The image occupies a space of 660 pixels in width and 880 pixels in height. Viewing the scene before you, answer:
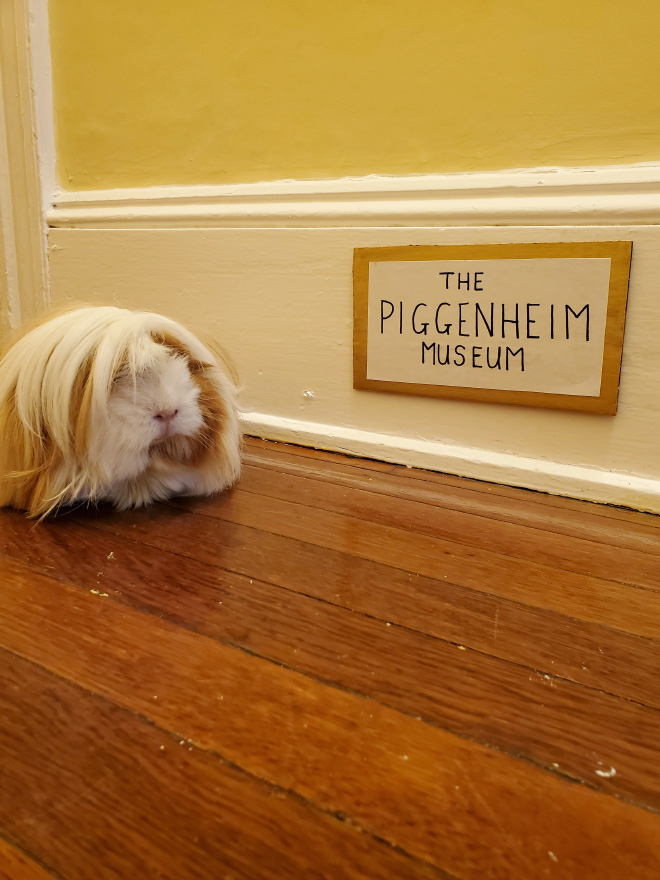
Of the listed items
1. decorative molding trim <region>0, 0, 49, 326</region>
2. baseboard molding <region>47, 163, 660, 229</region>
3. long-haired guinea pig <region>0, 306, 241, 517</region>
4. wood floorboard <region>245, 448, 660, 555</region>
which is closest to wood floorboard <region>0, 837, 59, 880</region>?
long-haired guinea pig <region>0, 306, 241, 517</region>

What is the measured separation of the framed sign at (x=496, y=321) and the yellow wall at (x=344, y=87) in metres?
0.17

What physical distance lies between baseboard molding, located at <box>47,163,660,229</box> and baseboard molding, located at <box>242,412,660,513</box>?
0.41 metres

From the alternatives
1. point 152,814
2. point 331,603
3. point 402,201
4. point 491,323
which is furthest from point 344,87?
point 152,814

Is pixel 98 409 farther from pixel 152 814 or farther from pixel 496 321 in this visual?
pixel 496 321

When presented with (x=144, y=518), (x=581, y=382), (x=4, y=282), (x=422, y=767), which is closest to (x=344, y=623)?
(x=422, y=767)

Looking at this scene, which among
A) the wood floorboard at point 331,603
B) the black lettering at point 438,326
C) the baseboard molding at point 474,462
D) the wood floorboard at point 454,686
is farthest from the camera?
the black lettering at point 438,326

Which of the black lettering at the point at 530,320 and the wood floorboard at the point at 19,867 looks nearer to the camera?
the wood floorboard at the point at 19,867

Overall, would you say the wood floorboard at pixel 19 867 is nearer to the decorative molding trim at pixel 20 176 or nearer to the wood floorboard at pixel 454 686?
the wood floorboard at pixel 454 686

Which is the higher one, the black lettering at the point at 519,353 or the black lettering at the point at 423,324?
the black lettering at the point at 423,324

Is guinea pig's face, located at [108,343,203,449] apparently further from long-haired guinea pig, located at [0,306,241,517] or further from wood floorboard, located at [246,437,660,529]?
wood floorboard, located at [246,437,660,529]

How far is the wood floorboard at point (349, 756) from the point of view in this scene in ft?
1.25

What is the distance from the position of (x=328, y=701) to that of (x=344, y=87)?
111cm

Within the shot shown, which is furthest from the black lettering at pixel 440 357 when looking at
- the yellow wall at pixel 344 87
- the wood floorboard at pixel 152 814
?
the wood floorboard at pixel 152 814

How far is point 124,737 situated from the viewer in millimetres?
458
